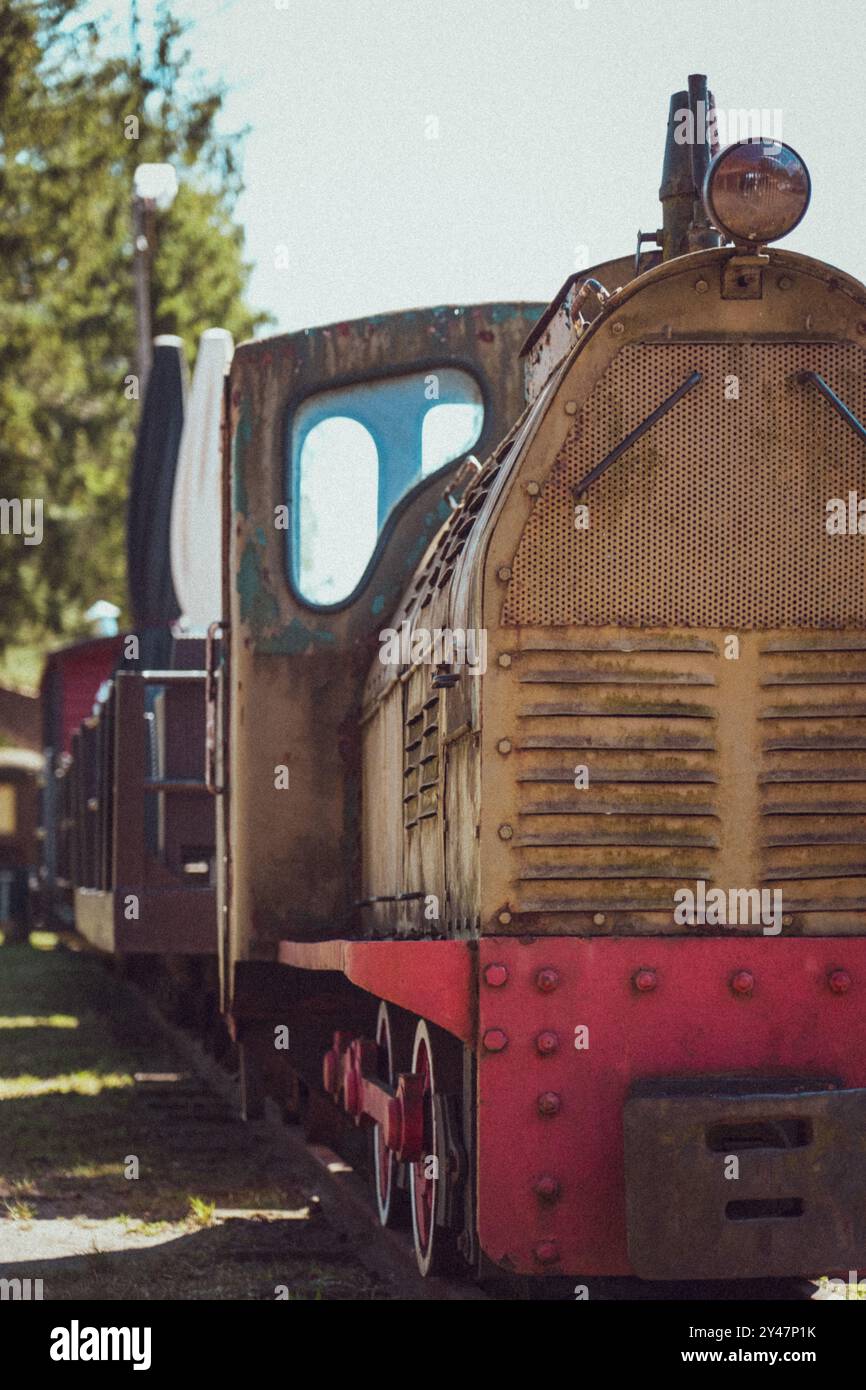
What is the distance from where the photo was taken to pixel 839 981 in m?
4.66

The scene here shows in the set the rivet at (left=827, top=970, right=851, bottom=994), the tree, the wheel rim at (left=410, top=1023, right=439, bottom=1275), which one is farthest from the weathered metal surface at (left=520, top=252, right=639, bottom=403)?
the tree

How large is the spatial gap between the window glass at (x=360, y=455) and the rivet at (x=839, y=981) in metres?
3.03

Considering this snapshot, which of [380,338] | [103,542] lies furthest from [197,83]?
[380,338]

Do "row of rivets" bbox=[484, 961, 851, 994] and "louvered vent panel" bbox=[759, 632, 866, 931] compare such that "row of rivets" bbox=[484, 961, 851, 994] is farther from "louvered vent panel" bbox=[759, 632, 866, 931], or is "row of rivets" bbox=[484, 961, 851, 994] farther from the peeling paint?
the peeling paint

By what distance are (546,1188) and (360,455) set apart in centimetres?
344

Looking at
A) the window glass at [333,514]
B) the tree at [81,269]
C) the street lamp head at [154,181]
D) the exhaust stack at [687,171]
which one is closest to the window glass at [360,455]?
the window glass at [333,514]

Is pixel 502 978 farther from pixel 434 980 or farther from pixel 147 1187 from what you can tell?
pixel 147 1187

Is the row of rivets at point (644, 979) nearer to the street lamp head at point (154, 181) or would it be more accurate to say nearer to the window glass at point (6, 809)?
the street lamp head at point (154, 181)

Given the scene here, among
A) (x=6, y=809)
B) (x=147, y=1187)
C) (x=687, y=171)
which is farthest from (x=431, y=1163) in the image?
(x=6, y=809)

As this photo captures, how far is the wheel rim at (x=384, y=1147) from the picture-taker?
620 centimetres

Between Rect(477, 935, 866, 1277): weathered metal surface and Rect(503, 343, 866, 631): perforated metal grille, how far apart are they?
32.3 inches

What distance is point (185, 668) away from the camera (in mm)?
11820

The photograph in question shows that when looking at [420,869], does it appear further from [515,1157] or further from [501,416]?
[501,416]

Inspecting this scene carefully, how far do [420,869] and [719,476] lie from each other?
1.63m
